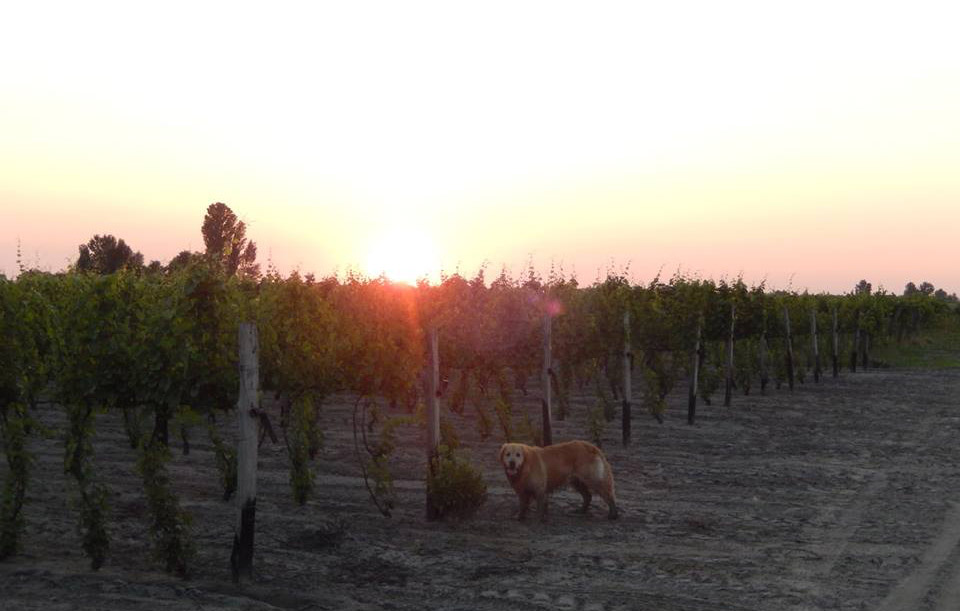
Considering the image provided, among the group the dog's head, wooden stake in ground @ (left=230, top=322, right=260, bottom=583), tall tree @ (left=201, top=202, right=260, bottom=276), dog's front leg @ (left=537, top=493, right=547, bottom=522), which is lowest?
dog's front leg @ (left=537, top=493, right=547, bottom=522)

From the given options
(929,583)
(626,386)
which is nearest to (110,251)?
(626,386)

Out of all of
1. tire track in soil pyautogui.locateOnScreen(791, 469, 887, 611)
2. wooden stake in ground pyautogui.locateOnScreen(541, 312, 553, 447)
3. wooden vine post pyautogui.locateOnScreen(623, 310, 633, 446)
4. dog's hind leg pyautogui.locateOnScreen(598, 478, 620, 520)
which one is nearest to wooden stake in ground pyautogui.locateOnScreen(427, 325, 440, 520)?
dog's hind leg pyautogui.locateOnScreen(598, 478, 620, 520)

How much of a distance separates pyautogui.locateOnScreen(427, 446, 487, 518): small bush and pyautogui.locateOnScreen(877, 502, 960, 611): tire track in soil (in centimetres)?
503

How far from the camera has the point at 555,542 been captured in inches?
456

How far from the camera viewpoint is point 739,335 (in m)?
31.4

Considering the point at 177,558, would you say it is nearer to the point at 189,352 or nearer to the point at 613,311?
the point at 189,352

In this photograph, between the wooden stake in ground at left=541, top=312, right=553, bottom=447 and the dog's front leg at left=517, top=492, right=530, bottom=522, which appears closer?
the dog's front leg at left=517, top=492, right=530, bottom=522

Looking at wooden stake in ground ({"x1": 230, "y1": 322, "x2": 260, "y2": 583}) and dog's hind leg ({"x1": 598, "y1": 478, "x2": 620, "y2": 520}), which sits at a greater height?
wooden stake in ground ({"x1": 230, "y1": 322, "x2": 260, "y2": 583})

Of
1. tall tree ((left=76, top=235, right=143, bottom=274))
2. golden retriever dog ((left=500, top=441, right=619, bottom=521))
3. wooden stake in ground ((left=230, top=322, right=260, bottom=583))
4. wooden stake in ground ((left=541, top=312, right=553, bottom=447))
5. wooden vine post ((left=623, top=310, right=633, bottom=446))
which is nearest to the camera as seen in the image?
wooden stake in ground ((left=230, top=322, right=260, bottom=583))

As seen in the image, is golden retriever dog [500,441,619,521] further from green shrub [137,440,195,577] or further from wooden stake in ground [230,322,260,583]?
green shrub [137,440,195,577]

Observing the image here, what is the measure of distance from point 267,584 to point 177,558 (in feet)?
2.97

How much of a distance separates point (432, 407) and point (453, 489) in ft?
3.51

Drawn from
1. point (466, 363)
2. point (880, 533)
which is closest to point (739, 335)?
point (466, 363)

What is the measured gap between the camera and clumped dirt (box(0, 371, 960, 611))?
923 centimetres
